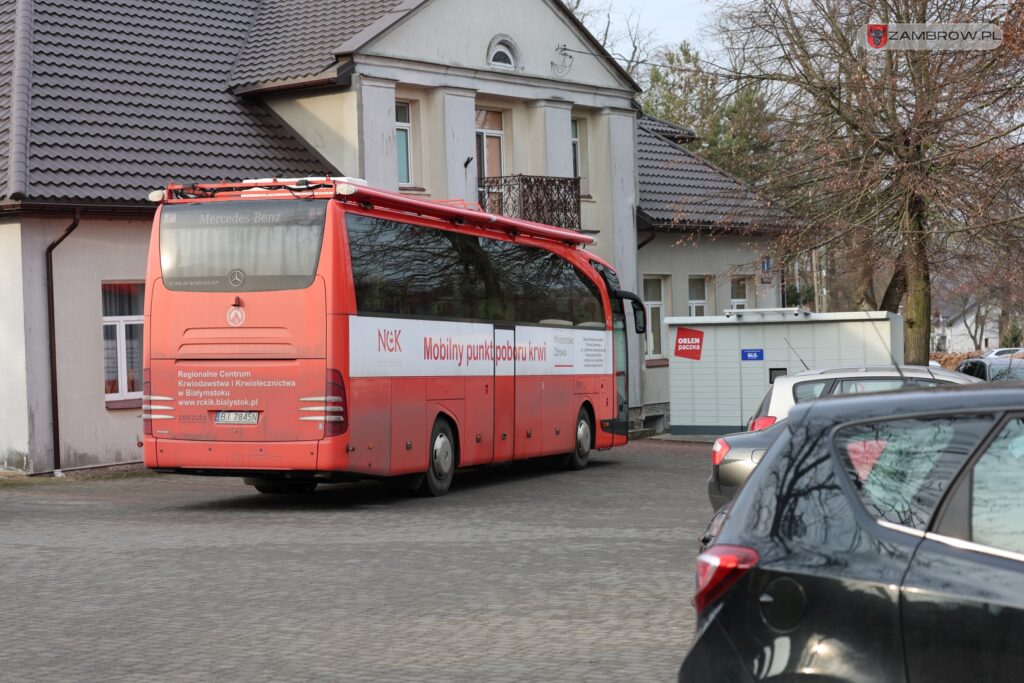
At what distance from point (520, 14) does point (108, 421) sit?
12488 mm

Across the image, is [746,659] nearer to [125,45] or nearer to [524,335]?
[524,335]

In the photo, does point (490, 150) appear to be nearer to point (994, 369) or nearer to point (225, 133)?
point (225, 133)

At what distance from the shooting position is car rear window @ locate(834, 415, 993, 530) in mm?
4453

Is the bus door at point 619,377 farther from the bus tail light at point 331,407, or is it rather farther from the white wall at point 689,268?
the bus tail light at point 331,407

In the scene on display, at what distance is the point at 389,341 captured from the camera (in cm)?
1691

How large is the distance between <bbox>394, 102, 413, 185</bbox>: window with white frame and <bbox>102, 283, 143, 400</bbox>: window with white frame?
641cm

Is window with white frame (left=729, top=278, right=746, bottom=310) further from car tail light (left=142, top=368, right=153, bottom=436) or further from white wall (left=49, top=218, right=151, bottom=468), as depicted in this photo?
car tail light (left=142, top=368, right=153, bottom=436)

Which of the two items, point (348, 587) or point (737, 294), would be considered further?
point (737, 294)

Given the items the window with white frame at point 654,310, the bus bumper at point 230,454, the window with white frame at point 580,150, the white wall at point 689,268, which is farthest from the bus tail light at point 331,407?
the window with white frame at point 654,310

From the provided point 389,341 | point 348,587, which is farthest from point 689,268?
point 348,587

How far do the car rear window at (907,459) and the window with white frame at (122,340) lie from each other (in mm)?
19280

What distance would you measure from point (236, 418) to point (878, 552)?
12.4m

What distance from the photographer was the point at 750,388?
28219mm

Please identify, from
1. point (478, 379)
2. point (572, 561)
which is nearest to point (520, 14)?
point (478, 379)
